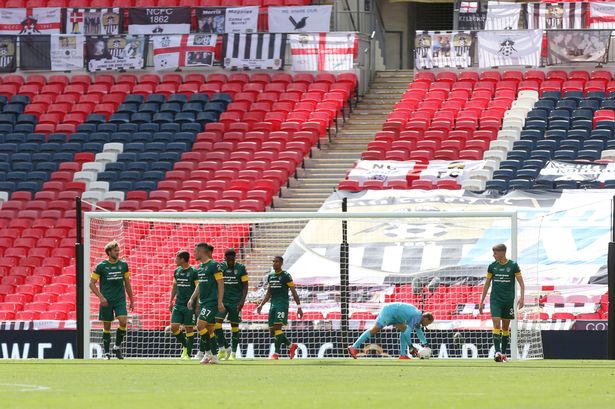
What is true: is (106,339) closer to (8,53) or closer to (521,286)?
(521,286)

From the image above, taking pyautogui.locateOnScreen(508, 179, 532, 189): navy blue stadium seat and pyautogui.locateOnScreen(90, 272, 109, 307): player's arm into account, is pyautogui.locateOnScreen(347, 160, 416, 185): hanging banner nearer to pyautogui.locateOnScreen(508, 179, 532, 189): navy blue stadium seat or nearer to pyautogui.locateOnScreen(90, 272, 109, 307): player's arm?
pyautogui.locateOnScreen(508, 179, 532, 189): navy blue stadium seat

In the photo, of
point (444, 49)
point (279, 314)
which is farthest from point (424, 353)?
point (444, 49)

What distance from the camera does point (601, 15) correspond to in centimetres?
3225

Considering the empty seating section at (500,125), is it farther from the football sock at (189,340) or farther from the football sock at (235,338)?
the football sock at (189,340)

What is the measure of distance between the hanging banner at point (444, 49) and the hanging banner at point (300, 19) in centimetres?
242

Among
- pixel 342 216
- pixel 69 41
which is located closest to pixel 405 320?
pixel 342 216

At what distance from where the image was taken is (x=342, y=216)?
20938 mm

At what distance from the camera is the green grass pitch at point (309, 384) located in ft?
41.4

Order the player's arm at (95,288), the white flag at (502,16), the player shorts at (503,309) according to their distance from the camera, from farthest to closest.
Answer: the white flag at (502,16)
the player's arm at (95,288)
the player shorts at (503,309)

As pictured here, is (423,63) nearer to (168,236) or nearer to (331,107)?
(331,107)

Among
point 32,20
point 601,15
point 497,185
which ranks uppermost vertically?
point 32,20

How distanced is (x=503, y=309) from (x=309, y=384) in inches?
212

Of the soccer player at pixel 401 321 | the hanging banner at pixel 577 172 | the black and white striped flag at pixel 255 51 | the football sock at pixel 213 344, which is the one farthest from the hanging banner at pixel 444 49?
the football sock at pixel 213 344

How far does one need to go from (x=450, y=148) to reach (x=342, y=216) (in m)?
9.27
